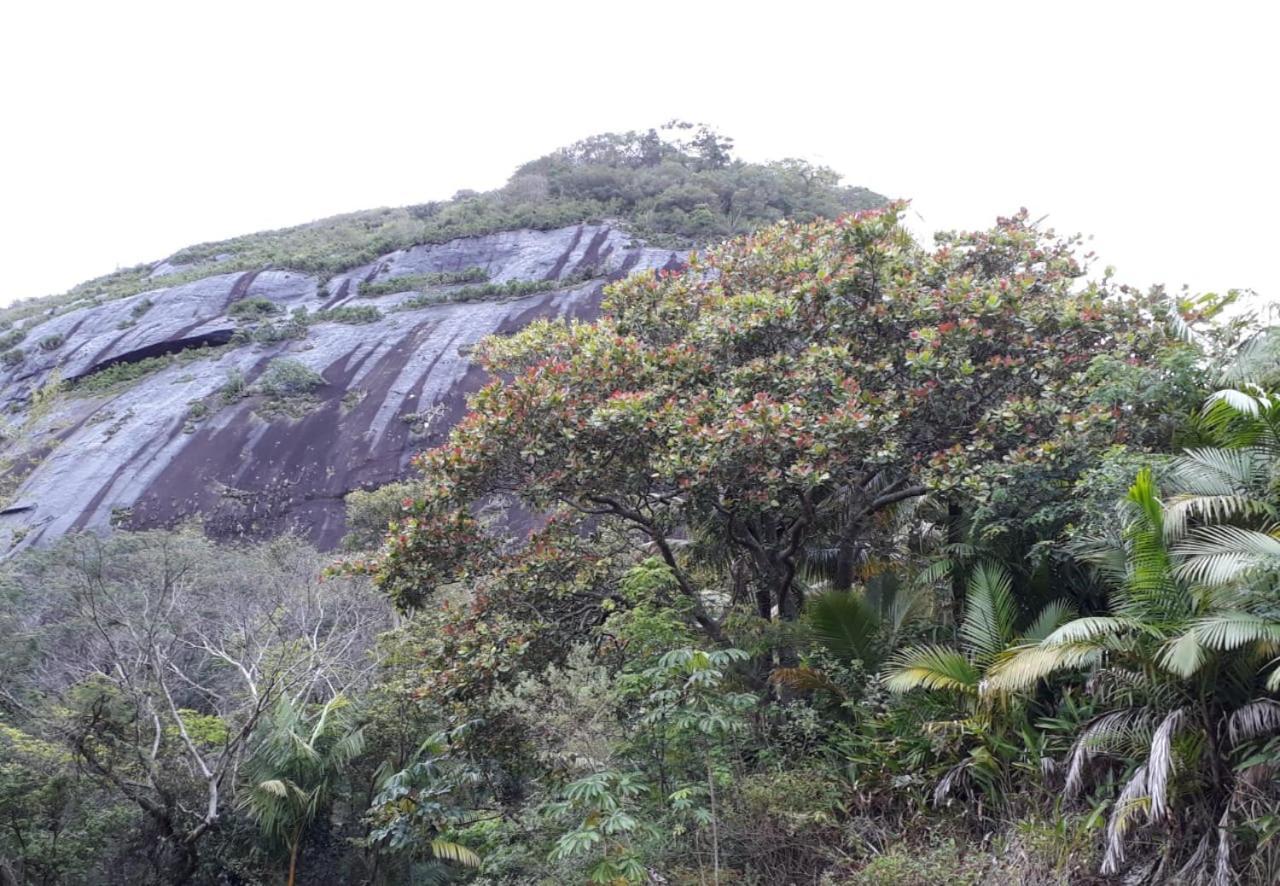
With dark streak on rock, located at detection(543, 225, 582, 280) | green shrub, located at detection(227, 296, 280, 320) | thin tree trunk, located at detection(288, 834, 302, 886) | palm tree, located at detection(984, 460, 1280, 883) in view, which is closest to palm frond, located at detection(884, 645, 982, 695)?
palm tree, located at detection(984, 460, 1280, 883)

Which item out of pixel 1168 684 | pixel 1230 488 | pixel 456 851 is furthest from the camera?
pixel 456 851

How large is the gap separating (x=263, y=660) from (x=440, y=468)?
8439mm

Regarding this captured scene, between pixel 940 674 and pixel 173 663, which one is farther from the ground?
pixel 940 674

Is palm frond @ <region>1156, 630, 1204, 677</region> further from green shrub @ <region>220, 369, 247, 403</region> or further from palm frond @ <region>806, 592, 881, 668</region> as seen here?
green shrub @ <region>220, 369, 247, 403</region>

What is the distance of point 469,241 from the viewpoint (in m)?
48.6

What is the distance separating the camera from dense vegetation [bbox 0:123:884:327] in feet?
155

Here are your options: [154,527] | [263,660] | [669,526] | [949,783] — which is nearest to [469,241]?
A: [154,527]

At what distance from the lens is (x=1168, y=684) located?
6398 mm

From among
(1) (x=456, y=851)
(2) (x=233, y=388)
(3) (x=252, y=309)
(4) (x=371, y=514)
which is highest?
(3) (x=252, y=309)

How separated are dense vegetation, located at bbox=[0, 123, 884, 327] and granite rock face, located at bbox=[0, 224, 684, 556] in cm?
166

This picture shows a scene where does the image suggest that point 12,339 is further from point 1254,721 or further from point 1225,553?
point 1254,721

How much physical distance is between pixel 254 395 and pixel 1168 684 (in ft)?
124

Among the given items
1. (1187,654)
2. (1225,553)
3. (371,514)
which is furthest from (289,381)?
(1187,654)

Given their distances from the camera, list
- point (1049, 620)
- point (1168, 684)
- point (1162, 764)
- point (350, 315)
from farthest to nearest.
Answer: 1. point (350, 315)
2. point (1049, 620)
3. point (1168, 684)
4. point (1162, 764)
